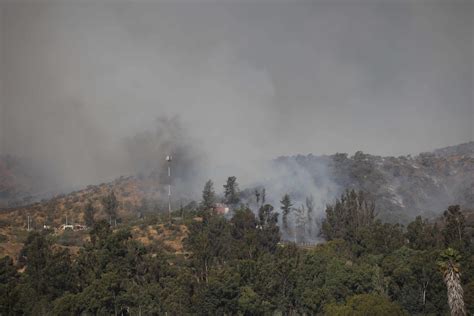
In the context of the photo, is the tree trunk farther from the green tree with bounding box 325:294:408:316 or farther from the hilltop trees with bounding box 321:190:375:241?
the hilltop trees with bounding box 321:190:375:241

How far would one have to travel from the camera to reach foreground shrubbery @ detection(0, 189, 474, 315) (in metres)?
84.9

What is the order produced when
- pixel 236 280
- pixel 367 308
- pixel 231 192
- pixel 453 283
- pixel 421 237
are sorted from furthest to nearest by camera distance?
pixel 231 192 → pixel 421 237 → pixel 236 280 → pixel 367 308 → pixel 453 283

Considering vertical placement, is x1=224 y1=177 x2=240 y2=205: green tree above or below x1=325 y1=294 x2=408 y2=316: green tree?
above

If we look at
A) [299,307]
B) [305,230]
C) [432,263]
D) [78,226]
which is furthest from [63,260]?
[305,230]

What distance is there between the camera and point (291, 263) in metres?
103

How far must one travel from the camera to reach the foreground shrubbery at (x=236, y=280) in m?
84.9

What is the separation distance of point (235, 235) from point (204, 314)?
163ft

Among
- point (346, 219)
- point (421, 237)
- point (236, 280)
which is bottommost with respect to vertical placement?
point (236, 280)

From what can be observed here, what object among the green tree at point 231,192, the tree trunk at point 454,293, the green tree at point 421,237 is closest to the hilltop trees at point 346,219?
the green tree at point 421,237

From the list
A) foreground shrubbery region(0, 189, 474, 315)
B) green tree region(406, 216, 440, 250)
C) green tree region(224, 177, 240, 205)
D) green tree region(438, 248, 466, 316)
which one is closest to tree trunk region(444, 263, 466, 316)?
green tree region(438, 248, 466, 316)

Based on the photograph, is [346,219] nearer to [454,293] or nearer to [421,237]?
[421,237]

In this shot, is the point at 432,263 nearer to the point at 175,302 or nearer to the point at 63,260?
the point at 175,302

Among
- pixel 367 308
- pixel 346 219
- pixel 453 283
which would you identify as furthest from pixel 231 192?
pixel 453 283

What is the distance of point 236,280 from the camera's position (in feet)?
304
